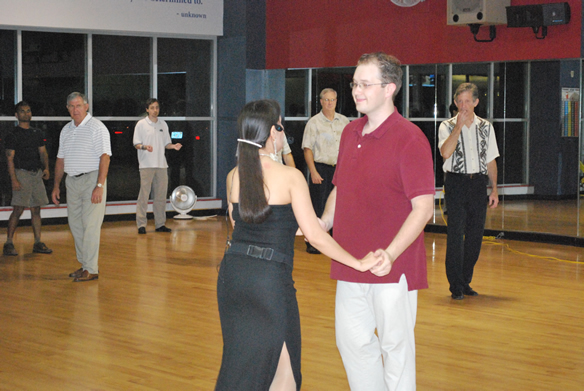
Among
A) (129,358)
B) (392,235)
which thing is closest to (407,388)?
(392,235)

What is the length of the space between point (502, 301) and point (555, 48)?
359 centimetres

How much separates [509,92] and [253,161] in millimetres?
7712

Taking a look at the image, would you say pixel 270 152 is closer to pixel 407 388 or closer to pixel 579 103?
pixel 407 388

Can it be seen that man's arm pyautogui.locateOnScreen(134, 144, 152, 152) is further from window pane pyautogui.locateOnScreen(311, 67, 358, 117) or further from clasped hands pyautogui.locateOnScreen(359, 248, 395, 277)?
clasped hands pyautogui.locateOnScreen(359, 248, 395, 277)

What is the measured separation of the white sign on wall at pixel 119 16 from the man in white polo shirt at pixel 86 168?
4.38 meters

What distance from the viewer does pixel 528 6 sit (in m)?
→ 8.37

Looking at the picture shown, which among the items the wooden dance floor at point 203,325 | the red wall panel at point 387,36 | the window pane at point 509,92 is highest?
the red wall panel at point 387,36

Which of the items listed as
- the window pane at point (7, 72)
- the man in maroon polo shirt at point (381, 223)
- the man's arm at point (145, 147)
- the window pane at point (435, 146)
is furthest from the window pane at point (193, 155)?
the man in maroon polo shirt at point (381, 223)

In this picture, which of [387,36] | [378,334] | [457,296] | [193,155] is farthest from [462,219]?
[193,155]

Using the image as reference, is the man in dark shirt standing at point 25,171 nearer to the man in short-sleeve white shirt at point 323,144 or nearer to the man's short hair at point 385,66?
the man in short-sleeve white shirt at point 323,144

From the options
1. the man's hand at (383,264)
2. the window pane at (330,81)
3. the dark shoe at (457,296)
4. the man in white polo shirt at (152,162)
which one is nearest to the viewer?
the man's hand at (383,264)

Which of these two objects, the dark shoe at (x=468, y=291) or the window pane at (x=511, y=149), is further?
the window pane at (x=511, y=149)

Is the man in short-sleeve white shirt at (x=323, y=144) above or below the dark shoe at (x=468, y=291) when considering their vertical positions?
above

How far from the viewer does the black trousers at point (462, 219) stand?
19.7 feet
